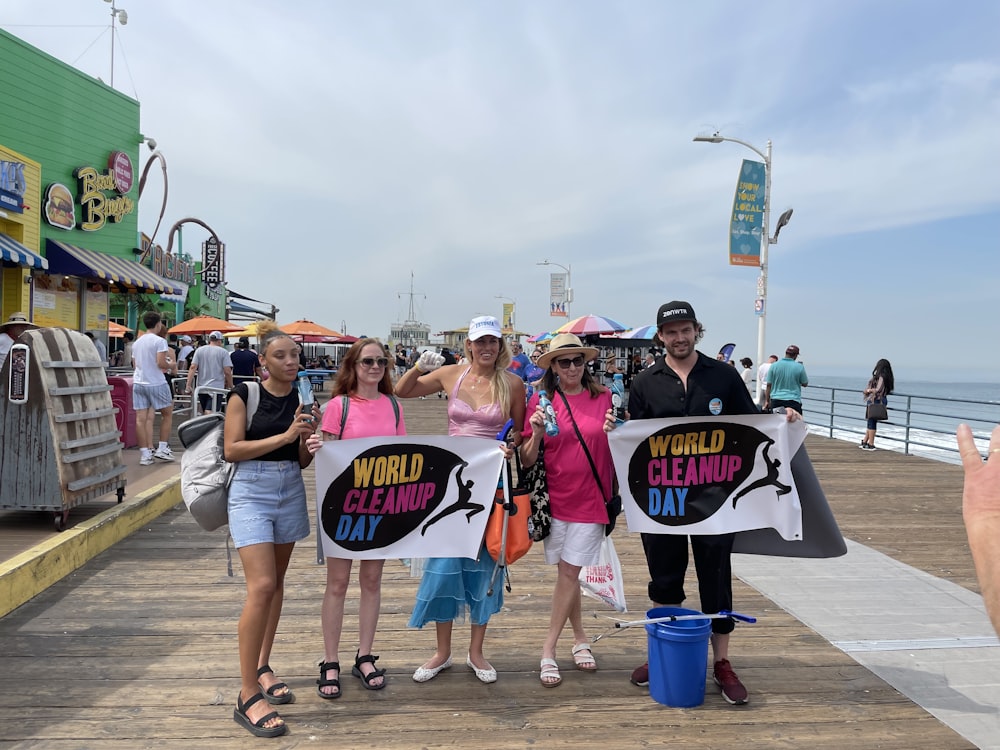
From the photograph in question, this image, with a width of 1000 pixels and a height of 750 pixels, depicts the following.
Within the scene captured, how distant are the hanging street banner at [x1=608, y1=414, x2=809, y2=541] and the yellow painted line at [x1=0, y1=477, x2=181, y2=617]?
3.66 meters

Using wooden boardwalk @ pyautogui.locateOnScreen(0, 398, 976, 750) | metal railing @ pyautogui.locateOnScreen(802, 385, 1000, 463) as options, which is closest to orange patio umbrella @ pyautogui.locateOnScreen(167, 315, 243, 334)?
metal railing @ pyautogui.locateOnScreen(802, 385, 1000, 463)

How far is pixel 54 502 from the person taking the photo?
5.36 meters

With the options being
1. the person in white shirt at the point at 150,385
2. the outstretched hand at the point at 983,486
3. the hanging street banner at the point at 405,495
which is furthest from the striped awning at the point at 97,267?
the outstretched hand at the point at 983,486

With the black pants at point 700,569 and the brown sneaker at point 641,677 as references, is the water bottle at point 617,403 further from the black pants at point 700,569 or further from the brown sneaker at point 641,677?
the brown sneaker at point 641,677

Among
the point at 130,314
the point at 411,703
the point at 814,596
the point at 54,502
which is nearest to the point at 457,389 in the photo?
the point at 411,703

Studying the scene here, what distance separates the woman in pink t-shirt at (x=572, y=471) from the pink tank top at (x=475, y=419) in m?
0.16

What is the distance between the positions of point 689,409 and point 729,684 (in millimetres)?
1304

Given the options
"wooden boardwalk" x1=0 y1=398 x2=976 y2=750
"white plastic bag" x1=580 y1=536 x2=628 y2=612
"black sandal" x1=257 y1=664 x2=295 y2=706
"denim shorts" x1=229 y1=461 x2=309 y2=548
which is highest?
"denim shorts" x1=229 y1=461 x2=309 y2=548

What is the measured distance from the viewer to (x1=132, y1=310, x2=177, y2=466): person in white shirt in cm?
879

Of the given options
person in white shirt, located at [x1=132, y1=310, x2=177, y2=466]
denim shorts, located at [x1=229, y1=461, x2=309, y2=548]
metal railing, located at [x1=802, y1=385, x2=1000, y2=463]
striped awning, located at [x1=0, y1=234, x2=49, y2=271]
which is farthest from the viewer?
metal railing, located at [x1=802, y1=385, x2=1000, y2=463]

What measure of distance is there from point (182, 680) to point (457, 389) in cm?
192

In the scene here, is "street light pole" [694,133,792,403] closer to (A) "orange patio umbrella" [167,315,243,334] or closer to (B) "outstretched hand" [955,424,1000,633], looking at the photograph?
(A) "orange patio umbrella" [167,315,243,334]

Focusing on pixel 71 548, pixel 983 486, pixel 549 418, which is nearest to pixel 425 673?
pixel 549 418

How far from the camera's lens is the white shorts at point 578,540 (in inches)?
142
